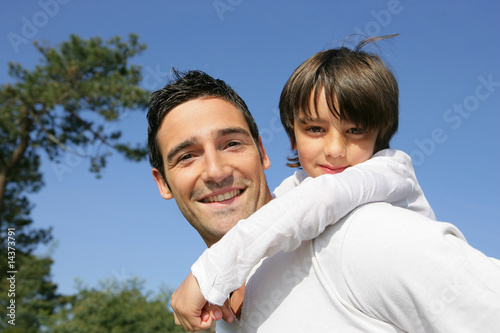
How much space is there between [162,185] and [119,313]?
7016mm

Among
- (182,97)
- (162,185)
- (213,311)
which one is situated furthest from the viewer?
(162,185)

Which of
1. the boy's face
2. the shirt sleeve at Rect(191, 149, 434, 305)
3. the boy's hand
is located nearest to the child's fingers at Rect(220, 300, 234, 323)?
the boy's hand

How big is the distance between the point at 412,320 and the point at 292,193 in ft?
1.50

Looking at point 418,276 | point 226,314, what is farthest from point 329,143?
point 418,276

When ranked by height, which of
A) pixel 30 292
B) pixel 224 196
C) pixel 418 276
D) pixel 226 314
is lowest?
pixel 418 276

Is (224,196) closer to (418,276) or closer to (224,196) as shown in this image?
(224,196)

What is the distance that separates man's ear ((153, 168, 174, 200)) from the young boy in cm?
56

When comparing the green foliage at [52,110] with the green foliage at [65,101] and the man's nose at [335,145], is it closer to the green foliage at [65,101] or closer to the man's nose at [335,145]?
the green foliage at [65,101]

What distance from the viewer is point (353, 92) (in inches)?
81.2

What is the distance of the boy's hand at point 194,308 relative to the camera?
4.53ft

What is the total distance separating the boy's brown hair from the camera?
81.2 inches

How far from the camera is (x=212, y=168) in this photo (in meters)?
2.01

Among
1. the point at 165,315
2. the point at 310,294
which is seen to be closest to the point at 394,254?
the point at 310,294

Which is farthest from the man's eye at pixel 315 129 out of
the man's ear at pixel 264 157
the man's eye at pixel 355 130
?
the man's ear at pixel 264 157
